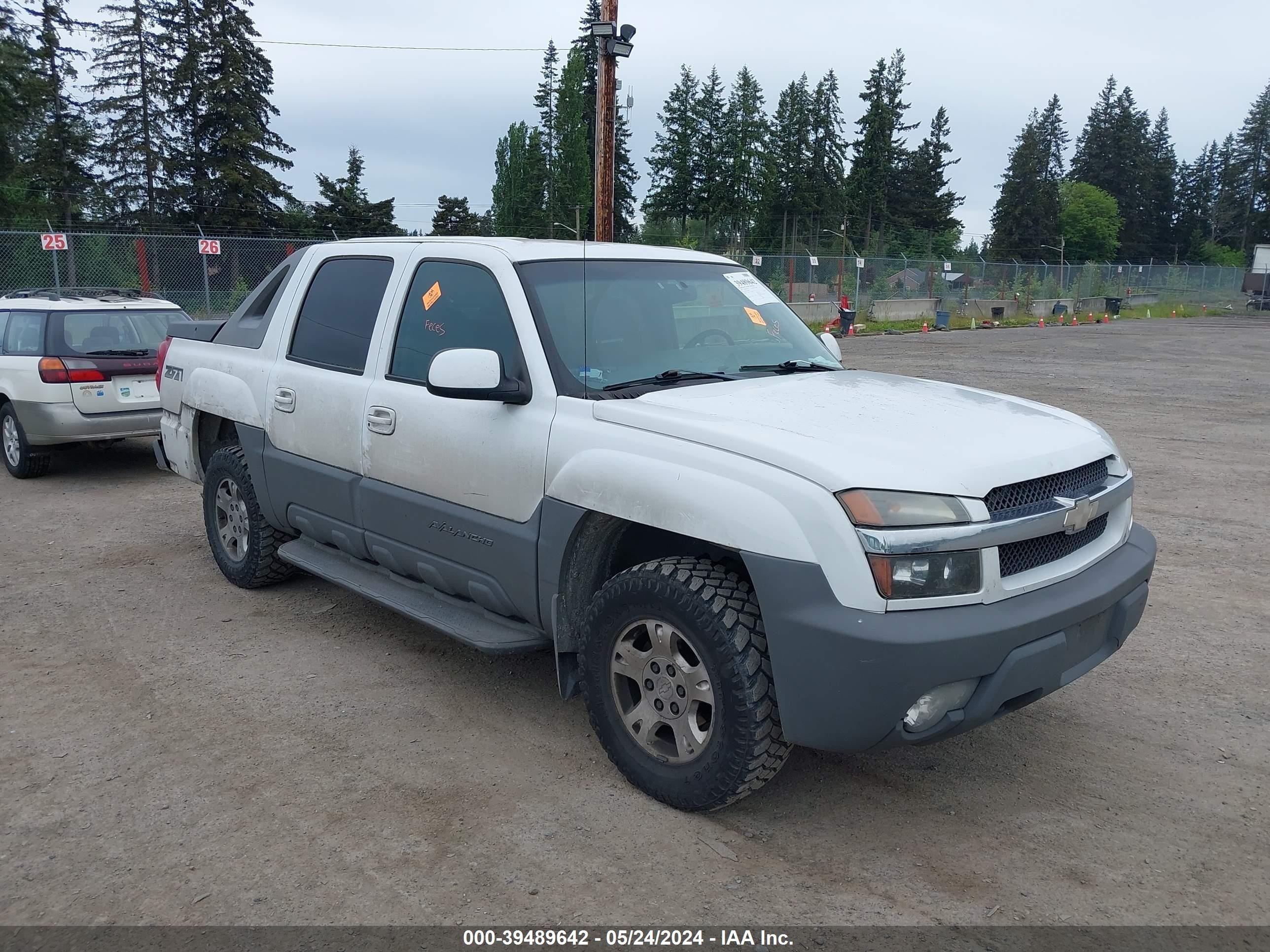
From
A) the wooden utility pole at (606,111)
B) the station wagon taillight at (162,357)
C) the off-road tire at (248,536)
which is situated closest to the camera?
the off-road tire at (248,536)

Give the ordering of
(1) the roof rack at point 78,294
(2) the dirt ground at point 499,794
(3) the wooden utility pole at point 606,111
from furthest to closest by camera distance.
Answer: (3) the wooden utility pole at point 606,111 < (1) the roof rack at point 78,294 < (2) the dirt ground at point 499,794

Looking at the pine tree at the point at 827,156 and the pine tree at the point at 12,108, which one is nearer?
the pine tree at the point at 12,108

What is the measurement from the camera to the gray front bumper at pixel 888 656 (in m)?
2.96

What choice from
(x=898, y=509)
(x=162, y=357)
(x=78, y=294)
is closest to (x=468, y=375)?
(x=898, y=509)

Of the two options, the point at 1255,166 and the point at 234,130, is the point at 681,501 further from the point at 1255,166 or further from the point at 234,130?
the point at 1255,166

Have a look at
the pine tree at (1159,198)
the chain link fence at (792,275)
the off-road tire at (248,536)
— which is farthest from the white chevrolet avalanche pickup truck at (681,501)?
the pine tree at (1159,198)

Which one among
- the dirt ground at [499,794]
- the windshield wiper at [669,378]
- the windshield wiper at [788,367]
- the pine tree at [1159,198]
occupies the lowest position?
the dirt ground at [499,794]

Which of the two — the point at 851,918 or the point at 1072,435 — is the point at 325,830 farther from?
the point at 1072,435

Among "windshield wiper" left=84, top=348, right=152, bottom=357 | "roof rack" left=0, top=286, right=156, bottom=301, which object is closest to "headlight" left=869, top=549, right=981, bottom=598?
"windshield wiper" left=84, top=348, right=152, bottom=357

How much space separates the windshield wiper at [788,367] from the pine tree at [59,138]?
4653 cm

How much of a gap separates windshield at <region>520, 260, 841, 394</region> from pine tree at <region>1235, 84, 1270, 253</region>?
125 meters

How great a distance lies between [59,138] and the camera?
45.6m

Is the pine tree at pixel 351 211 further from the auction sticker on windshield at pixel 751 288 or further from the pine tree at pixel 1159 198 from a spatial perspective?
the pine tree at pixel 1159 198

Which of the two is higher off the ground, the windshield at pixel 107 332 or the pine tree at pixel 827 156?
the pine tree at pixel 827 156
